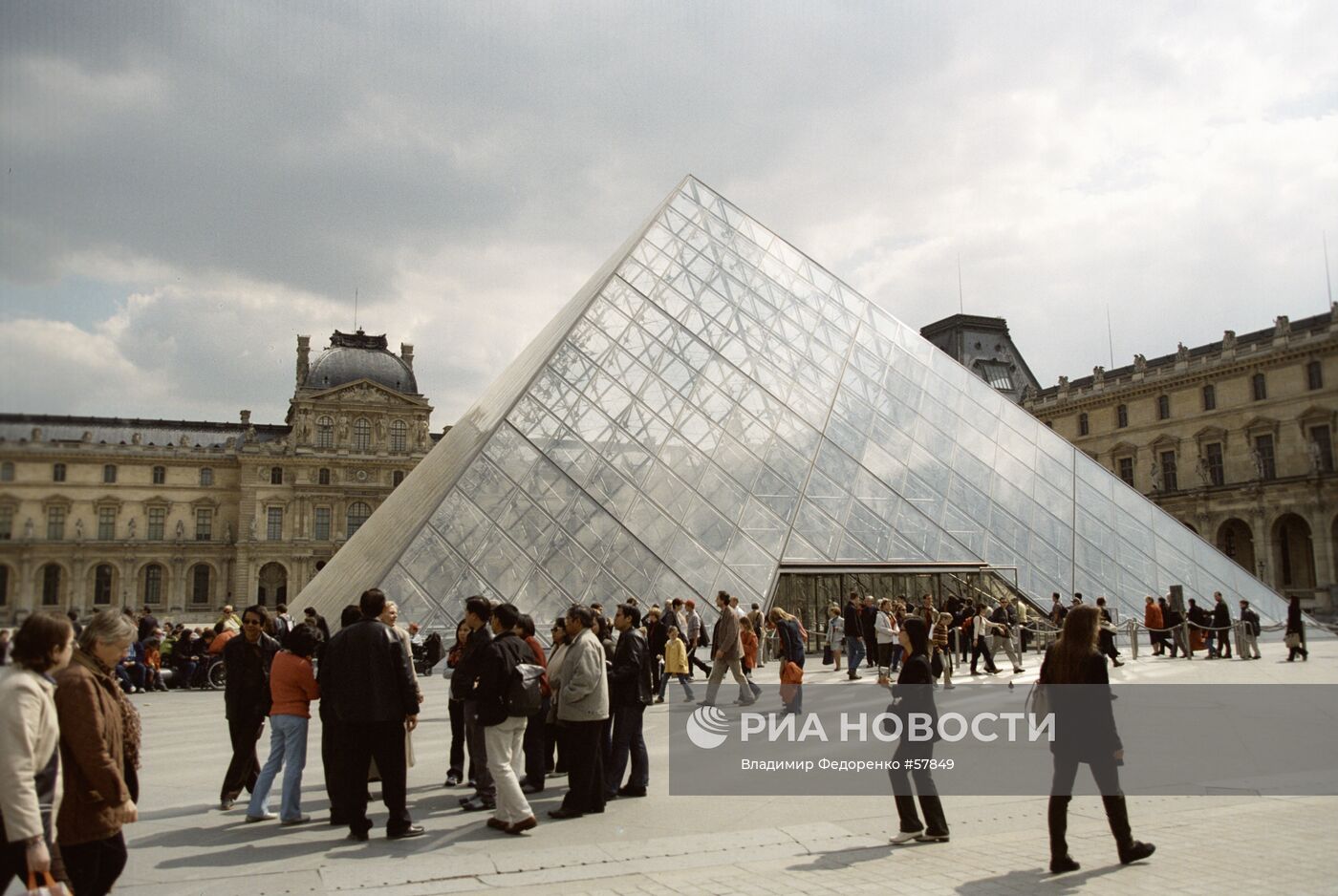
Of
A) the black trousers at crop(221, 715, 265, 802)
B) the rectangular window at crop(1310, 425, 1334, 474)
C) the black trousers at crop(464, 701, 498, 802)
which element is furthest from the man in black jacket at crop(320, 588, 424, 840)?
the rectangular window at crop(1310, 425, 1334, 474)

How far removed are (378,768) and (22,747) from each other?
8.59 ft

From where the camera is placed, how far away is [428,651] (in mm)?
12703

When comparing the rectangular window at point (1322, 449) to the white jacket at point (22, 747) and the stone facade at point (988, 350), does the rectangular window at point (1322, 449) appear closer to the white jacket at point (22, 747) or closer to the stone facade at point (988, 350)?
the stone facade at point (988, 350)

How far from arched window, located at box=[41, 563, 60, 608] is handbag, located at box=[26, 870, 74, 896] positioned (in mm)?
1103

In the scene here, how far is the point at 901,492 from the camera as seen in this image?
57.4 feet

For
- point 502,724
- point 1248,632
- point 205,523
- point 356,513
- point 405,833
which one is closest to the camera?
point 405,833

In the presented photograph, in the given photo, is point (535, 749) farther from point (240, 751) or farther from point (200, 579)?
point (200, 579)

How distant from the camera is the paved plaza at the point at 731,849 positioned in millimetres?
4449

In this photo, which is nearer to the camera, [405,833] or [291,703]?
[405,833]

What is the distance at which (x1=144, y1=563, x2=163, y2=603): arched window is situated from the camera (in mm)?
62844

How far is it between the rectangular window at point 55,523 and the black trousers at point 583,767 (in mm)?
3161

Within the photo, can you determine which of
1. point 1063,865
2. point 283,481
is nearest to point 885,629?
point 1063,865

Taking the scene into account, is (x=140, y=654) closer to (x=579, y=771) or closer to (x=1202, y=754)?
(x=579, y=771)

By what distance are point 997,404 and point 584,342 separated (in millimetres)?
9614
